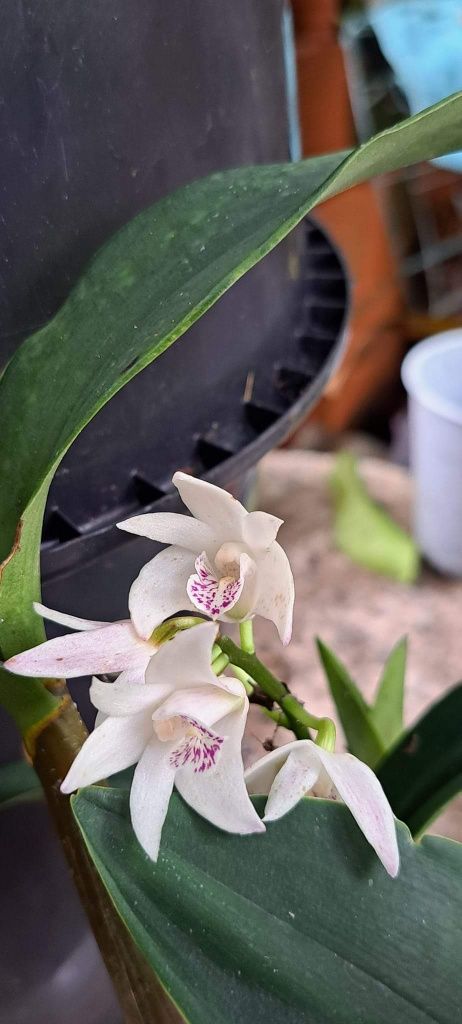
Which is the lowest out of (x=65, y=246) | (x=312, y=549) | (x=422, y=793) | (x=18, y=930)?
(x=312, y=549)

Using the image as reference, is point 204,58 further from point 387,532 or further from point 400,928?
point 387,532

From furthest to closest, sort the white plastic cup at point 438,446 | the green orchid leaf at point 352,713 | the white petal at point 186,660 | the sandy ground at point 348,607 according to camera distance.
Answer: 1. the white plastic cup at point 438,446
2. the sandy ground at point 348,607
3. the green orchid leaf at point 352,713
4. the white petal at point 186,660

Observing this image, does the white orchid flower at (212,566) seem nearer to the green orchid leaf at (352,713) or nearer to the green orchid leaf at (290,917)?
the green orchid leaf at (290,917)

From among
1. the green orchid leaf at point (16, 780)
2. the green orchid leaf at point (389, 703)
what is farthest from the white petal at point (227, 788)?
the green orchid leaf at point (389, 703)

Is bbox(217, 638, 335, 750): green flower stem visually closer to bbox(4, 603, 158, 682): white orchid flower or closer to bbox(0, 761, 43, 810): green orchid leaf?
bbox(4, 603, 158, 682): white orchid flower

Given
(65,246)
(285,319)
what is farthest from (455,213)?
(65,246)

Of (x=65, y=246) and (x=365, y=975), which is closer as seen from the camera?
(x=365, y=975)

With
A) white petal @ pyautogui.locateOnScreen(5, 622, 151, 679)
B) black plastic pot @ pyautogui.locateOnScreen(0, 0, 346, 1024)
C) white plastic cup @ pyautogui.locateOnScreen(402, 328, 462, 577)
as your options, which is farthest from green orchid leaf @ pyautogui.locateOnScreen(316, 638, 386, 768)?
white plastic cup @ pyautogui.locateOnScreen(402, 328, 462, 577)
